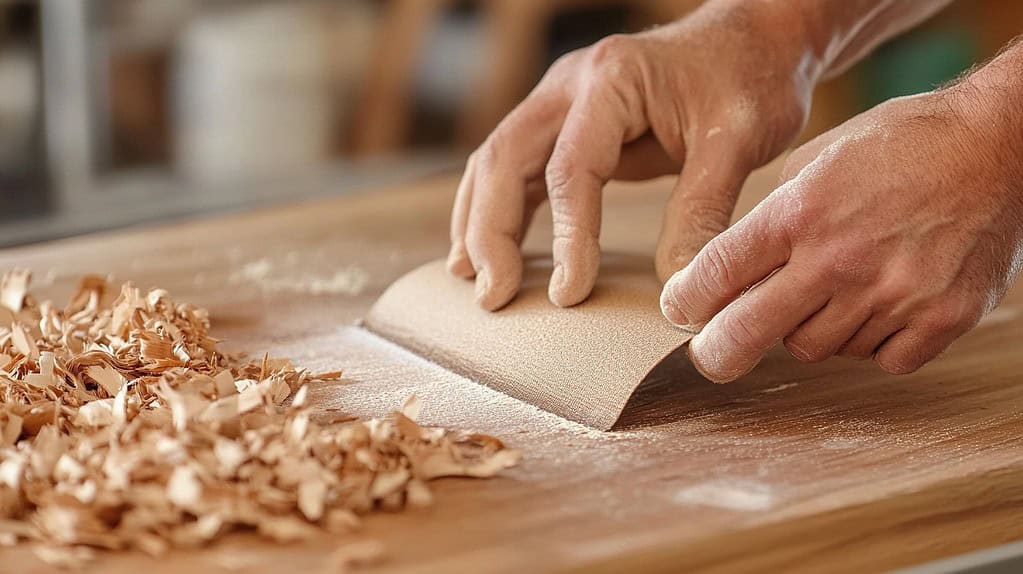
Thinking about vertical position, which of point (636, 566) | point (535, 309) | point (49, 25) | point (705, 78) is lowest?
point (636, 566)

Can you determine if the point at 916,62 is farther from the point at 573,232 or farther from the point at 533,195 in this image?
the point at 573,232

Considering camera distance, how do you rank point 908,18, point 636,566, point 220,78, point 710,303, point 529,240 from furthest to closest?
point 220,78 → point 529,240 → point 908,18 → point 710,303 → point 636,566

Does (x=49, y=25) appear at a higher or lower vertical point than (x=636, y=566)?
higher

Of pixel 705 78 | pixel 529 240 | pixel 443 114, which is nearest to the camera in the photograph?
pixel 705 78

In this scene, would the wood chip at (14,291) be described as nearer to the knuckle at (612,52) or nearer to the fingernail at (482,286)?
the fingernail at (482,286)

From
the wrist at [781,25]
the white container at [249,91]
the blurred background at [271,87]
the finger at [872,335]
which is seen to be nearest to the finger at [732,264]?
the finger at [872,335]

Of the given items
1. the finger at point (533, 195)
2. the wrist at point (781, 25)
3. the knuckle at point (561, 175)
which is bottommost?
the finger at point (533, 195)

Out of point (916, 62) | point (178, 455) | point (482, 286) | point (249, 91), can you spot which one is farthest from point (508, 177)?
point (916, 62)

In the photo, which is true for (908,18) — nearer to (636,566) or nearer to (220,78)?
(636,566)

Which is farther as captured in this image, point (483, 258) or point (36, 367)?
point (483, 258)

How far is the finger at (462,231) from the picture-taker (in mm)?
1362

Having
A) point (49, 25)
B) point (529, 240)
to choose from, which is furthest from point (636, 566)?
point (49, 25)

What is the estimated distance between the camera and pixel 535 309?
1246 mm

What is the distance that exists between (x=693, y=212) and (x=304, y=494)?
0.58 meters
